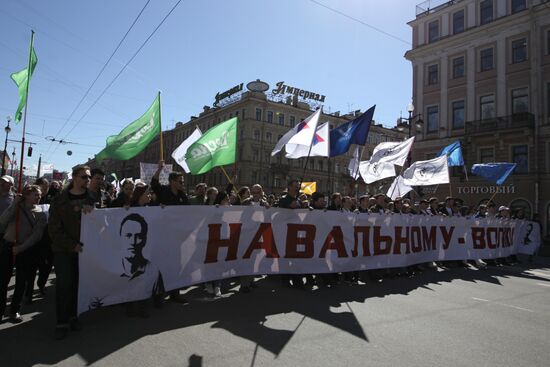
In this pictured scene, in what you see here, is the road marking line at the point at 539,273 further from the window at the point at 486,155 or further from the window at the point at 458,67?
the window at the point at 458,67

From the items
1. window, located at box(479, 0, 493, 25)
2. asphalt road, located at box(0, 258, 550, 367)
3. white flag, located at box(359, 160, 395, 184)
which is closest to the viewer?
asphalt road, located at box(0, 258, 550, 367)

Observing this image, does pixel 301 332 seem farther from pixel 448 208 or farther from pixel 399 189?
pixel 399 189

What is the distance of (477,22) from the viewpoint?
1238 inches

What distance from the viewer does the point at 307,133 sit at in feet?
29.6

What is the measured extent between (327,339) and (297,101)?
216 ft

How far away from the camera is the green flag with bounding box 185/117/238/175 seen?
8744mm

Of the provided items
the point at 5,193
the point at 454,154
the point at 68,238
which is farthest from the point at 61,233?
the point at 454,154

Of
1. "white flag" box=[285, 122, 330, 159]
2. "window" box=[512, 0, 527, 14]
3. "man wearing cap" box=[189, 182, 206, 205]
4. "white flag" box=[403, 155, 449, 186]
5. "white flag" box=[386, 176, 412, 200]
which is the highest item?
"window" box=[512, 0, 527, 14]

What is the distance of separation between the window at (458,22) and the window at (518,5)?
4.00 meters

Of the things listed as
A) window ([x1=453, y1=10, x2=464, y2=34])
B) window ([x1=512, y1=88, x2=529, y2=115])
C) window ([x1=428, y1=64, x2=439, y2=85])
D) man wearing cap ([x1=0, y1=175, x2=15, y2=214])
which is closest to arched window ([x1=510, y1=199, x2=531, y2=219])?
window ([x1=512, y1=88, x2=529, y2=115])

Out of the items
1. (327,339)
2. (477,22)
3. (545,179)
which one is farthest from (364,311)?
(477,22)

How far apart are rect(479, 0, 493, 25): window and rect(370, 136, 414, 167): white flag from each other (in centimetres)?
2526

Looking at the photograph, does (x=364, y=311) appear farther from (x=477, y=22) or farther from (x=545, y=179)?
(x=477, y=22)

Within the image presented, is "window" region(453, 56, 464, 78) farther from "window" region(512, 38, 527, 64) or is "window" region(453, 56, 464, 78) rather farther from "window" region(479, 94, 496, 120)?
"window" region(512, 38, 527, 64)
